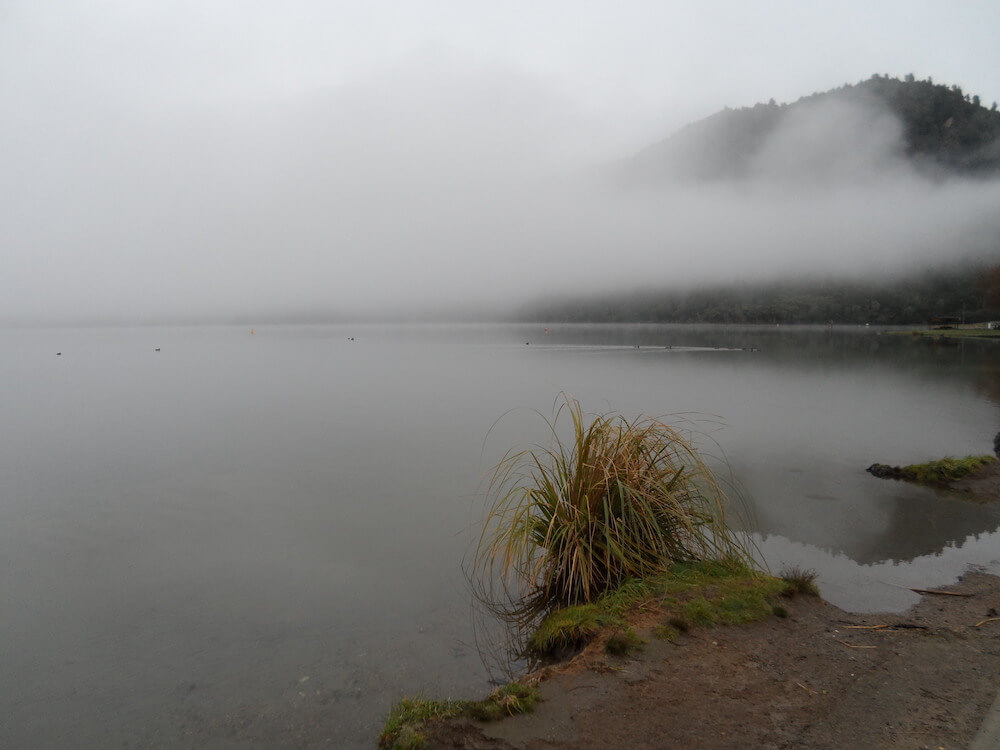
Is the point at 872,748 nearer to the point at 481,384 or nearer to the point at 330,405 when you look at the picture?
the point at 330,405

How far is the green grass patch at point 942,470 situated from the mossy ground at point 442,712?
10.6 metres

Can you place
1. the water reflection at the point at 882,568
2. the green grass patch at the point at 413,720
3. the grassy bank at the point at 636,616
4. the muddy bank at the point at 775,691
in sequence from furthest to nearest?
1. the water reflection at the point at 882,568
2. the grassy bank at the point at 636,616
3. the green grass patch at the point at 413,720
4. the muddy bank at the point at 775,691

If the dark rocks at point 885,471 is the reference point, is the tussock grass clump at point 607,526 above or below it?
above

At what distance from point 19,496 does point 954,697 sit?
1459 cm

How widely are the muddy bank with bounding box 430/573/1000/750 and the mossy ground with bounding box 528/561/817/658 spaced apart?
0.14 meters

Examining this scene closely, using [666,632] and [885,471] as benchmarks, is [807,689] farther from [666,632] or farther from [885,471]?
[885,471]

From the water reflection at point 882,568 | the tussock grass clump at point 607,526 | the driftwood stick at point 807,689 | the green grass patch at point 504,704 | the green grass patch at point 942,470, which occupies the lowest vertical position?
the water reflection at point 882,568

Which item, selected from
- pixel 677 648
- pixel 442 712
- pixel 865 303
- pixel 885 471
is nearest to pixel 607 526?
pixel 677 648

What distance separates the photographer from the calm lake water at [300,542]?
502 cm

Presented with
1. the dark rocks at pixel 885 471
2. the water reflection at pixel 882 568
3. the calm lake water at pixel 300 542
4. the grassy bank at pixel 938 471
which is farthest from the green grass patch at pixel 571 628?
the dark rocks at pixel 885 471

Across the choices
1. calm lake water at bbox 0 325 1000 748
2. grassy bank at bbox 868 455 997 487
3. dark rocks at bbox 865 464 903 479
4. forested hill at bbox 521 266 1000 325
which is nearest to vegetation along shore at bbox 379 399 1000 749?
calm lake water at bbox 0 325 1000 748

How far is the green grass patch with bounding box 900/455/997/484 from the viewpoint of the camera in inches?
432

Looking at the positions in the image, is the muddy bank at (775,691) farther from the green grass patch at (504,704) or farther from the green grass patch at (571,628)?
the green grass patch at (571,628)

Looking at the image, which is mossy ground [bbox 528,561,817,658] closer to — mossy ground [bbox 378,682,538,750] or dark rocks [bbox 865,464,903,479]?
mossy ground [bbox 378,682,538,750]
